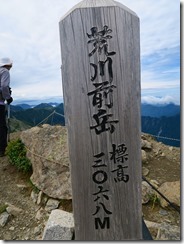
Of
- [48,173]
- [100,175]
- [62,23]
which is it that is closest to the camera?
[62,23]

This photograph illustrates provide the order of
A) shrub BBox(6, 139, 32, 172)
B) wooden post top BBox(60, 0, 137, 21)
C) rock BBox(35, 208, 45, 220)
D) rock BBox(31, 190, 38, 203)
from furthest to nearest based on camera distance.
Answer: shrub BBox(6, 139, 32, 172) → rock BBox(31, 190, 38, 203) → rock BBox(35, 208, 45, 220) → wooden post top BBox(60, 0, 137, 21)

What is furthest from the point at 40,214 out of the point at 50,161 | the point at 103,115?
the point at 103,115

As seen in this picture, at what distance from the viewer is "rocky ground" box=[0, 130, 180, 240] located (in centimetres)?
319

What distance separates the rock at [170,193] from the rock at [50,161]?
1.41 metres

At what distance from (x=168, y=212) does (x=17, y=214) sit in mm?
2236

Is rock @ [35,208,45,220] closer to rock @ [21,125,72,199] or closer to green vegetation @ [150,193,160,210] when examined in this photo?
rock @ [21,125,72,199]

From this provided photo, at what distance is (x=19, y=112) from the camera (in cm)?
605

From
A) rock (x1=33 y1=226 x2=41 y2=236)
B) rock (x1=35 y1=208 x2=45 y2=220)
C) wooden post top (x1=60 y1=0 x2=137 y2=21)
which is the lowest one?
→ rock (x1=33 y1=226 x2=41 y2=236)

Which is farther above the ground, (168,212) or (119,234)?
(119,234)

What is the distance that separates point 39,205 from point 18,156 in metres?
1.28

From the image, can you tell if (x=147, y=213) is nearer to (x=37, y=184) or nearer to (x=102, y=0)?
(x=37, y=184)

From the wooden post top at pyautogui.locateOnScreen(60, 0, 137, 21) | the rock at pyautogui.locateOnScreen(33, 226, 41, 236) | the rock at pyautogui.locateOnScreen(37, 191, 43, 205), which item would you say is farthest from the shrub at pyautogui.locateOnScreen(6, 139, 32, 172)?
the wooden post top at pyautogui.locateOnScreen(60, 0, 137, 21)

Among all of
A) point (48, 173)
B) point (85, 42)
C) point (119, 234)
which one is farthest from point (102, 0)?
point (48, 173)

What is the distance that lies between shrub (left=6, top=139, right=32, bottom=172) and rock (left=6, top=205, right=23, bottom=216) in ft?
3.03
